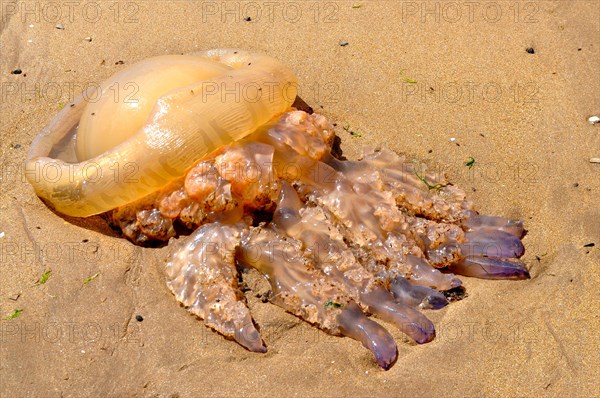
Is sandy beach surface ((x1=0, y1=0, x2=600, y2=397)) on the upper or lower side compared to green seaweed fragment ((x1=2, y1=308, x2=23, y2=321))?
upper

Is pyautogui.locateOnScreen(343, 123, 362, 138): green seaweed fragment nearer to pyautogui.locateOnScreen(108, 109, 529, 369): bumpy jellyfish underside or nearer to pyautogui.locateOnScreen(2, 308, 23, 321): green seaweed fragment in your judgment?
pyautogui.locateOnScreen(108, 109, 529, 369): bumpy jellyfish underside

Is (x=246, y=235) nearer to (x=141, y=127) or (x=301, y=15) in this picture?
(x=141, y=127)

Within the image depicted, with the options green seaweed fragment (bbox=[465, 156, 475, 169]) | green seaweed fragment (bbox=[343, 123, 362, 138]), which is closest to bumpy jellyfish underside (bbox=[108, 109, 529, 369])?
green seaweed fragment (bbox=[465, 156, 475, 169])

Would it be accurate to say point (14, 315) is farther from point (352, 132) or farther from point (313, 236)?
point (352, 132)

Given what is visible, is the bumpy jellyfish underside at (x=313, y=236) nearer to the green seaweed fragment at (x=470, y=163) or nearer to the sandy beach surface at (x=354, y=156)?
the sandy beach surface at (x=354, y=156)

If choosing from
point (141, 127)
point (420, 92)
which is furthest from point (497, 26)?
point (141, 127)

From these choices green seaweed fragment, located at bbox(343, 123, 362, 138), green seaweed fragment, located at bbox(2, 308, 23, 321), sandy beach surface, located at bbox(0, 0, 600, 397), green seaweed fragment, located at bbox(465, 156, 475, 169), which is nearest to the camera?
sandy beach surface, located at bbox(0, 0, 600, 397)

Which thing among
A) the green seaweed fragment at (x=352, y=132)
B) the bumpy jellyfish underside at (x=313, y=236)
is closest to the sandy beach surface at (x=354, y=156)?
the green seaweed fragment at (x=352, y=132)

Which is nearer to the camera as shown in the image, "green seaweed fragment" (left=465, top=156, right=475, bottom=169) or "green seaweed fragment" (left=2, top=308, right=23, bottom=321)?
"green seaweed fragment" (left=2, top=308, right=23, bottom=321)
